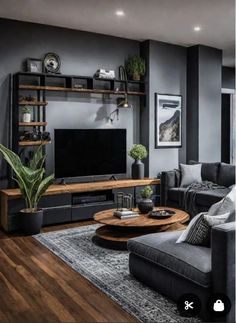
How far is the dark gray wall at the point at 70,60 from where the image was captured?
5211mm

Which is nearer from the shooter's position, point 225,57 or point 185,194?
point 185,194

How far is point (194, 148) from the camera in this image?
6.78m

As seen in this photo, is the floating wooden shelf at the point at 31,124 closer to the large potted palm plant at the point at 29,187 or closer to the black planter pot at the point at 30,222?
the large potted palm plant at the point at 29,187

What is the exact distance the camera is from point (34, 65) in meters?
5.31

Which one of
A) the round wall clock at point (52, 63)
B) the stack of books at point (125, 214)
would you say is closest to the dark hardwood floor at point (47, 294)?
the stack of books at point (125, 214)

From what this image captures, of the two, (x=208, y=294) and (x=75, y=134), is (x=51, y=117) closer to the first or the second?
(x=75, y=134)

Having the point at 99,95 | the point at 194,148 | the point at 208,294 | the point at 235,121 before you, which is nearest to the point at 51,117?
the point at 99,95

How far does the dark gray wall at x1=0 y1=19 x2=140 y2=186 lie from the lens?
5.21 meters

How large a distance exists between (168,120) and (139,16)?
209cm

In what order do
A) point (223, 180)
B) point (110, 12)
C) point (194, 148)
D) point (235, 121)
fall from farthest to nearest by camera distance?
point (235, 121), point (194, 148), point (223, 180), point (110, 12)

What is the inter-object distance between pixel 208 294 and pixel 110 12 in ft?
13.0

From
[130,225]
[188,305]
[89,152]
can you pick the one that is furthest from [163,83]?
[188,305]

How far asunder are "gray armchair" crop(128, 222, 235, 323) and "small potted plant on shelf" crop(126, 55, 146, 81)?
3787 millimetres

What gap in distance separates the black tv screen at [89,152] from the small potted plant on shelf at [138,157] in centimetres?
18
